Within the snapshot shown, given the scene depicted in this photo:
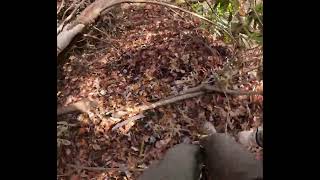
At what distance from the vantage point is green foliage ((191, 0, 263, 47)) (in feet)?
7.52

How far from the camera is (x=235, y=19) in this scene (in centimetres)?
234

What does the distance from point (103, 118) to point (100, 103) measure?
7 cm

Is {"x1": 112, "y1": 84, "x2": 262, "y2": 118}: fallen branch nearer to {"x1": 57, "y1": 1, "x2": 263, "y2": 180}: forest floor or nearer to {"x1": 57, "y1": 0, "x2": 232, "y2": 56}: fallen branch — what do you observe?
{"x1": 57, "y1": 1, "x2": 263, "y2": 180}: forest floor

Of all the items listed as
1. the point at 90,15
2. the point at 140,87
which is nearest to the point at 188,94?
the point at 140,87

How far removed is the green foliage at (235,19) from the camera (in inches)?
90.2

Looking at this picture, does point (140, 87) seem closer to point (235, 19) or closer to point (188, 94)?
point (188, 94)

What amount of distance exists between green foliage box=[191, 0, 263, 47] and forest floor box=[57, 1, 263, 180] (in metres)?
0.04

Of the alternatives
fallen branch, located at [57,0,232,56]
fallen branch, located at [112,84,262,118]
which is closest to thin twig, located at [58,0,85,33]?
fallen branch, located at [57,0,232,56]

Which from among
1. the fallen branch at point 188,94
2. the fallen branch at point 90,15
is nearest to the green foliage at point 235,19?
the fallen branch at point 90,15

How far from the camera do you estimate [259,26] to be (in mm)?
2287
